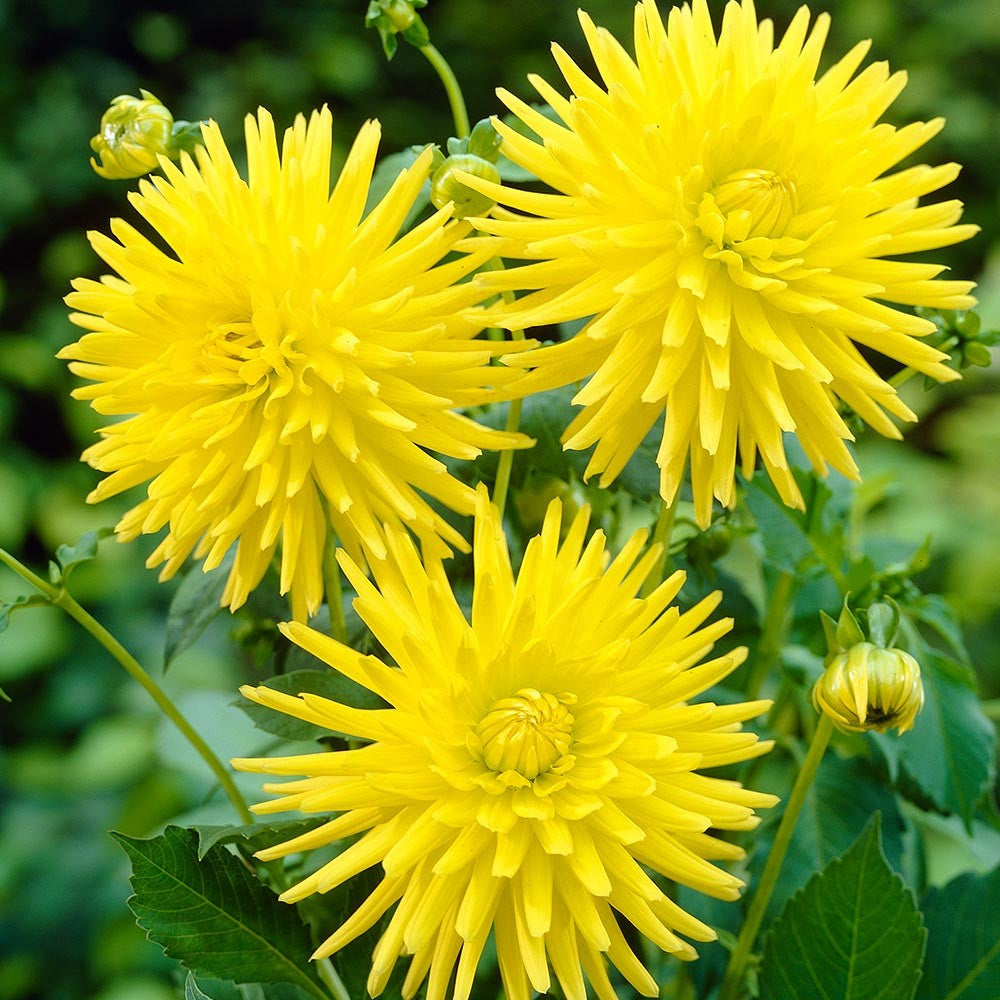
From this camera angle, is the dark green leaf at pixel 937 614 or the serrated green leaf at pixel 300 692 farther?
the dark green leaf at pixel 937 614

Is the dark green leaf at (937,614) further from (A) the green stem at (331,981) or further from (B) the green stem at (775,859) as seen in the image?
(A) the green stem at (331,981)

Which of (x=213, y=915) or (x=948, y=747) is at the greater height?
(x=948, y=747)

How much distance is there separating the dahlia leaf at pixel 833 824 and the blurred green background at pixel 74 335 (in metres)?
A: 0.54

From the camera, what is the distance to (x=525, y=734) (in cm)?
36

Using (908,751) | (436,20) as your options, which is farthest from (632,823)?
(436,20)

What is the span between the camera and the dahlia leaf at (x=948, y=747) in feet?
1.57

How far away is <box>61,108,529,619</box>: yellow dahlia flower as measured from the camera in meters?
0.37

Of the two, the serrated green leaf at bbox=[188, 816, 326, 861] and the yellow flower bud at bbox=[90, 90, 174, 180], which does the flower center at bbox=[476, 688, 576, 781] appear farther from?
the yellow flower bud at bbox=[90, 90, 174, 180]

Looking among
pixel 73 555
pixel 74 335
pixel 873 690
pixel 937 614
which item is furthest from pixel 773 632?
pixel 74 335

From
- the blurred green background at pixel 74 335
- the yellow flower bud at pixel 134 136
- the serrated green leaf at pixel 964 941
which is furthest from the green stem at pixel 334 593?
the blurred green background at pixel 74 335

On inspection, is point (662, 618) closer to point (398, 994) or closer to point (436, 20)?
point (398, 994)

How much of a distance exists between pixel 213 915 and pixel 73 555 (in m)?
0.13

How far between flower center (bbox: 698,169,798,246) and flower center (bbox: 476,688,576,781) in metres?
0.15

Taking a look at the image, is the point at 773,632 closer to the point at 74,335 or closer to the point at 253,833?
the point at 253,833
